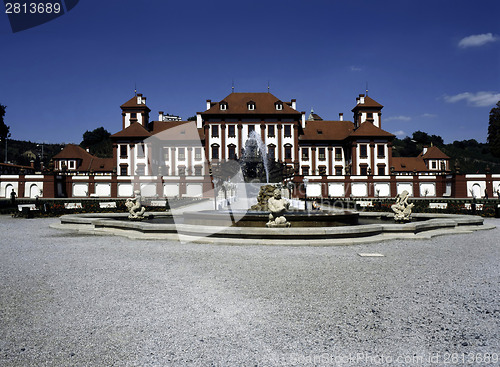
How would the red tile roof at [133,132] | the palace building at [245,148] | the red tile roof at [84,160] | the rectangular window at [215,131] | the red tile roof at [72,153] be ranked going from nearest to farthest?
the palace building at [245,148] < the rectangular window at [215,131] < the red tile roof at [133,132] < the red tile roof at [84,160] < the red tile roof at [72,153]

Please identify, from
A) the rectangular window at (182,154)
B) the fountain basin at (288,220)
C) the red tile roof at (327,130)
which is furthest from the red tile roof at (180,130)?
the fountain basin at (288,220)

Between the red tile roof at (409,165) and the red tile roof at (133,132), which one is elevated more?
the red tile roof at (133,132)

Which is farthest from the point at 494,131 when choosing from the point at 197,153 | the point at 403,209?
the point at 403,209

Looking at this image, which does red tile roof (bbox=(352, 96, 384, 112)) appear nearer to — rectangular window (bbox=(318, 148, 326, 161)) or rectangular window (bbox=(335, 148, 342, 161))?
rectangular window (bbox=(335, 148, 342, 161))

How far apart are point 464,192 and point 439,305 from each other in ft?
149

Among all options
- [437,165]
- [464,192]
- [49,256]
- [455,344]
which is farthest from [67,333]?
[437,165]

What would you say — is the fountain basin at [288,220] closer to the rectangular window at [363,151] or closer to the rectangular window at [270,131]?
the rectangular window at [270,131]

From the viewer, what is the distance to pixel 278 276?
6.17 meters

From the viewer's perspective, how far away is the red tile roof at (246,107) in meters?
53.2

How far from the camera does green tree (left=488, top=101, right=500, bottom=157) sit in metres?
56.2

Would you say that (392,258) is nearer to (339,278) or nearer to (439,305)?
(339,278)

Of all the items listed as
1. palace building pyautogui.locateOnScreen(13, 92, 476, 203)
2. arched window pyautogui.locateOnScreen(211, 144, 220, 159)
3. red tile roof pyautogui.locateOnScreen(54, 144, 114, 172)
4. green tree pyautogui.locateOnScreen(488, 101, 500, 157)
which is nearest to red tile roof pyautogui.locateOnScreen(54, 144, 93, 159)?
red tile roof pyautogui.locateOnScreen(54, 144, 114, 172)

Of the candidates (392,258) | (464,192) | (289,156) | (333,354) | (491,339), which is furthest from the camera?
(289,156)

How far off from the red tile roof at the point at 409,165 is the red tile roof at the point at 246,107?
23.9 m
